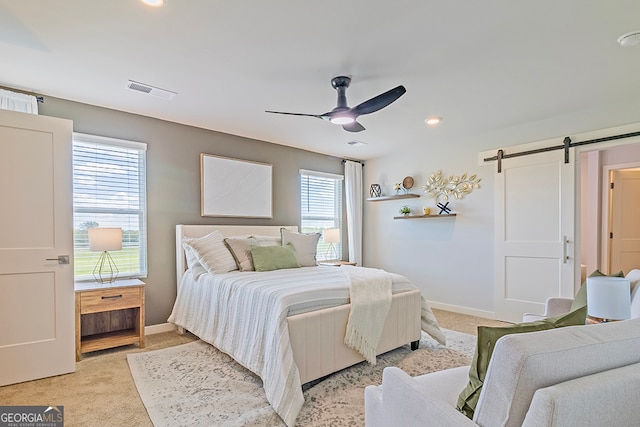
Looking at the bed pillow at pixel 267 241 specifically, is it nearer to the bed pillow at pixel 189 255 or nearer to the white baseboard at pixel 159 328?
the bed pillow at pixel 189 255

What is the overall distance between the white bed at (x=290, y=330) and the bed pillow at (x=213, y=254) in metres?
0.14

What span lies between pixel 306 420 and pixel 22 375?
229 centimetres

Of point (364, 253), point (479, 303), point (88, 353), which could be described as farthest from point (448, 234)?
point (88, 353)

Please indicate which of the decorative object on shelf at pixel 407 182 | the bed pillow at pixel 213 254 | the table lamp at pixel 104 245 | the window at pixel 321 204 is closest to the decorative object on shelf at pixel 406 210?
the decorative object on shelf at pixel 407 182

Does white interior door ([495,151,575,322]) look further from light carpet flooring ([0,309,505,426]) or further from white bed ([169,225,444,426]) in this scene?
light carpet flooring ([0,309,505,426])

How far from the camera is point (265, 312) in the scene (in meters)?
2.46

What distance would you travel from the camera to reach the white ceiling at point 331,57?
77.9 inches

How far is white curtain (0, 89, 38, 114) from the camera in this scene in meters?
2.93

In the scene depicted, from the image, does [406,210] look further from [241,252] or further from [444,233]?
[241,252]

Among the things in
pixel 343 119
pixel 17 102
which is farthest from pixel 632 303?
pixel 17 102

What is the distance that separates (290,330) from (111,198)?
261cm

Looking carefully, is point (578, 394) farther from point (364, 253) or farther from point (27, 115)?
point (364, 253)

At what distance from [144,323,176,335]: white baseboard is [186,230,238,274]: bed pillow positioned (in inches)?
40.9

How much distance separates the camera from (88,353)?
318cm
